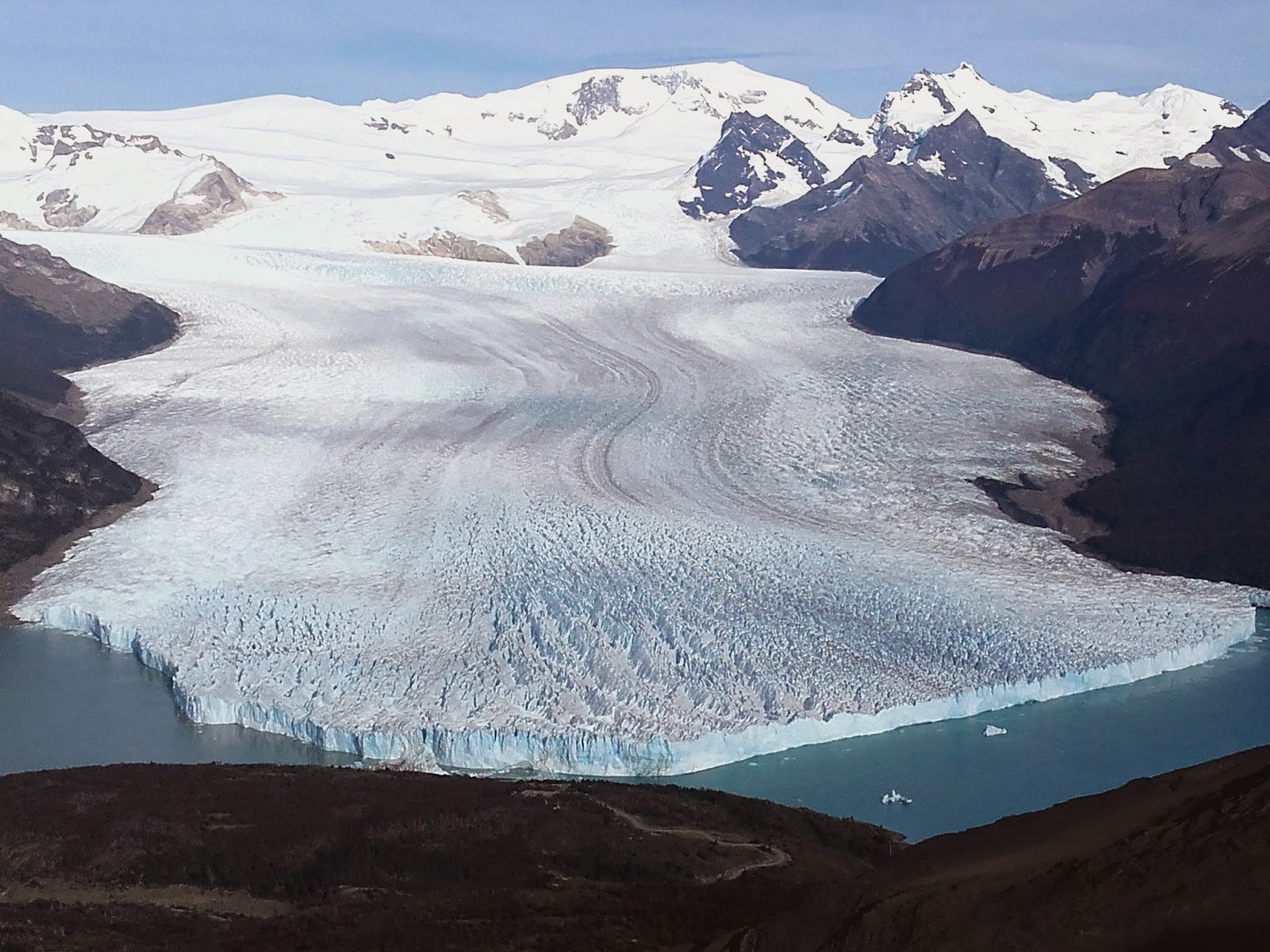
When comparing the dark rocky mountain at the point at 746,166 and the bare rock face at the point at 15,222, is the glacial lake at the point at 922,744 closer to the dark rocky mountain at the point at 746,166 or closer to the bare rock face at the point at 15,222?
the bare rock face at the point at 15,222

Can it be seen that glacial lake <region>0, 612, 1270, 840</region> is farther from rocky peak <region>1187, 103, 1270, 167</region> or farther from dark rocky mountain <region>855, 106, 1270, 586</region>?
rocky peak <region>1187, 103, 1270, 167</region>

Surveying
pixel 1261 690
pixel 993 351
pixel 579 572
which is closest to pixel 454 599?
pixel 579 572

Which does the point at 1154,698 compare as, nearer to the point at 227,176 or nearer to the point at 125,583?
the point at 125,583

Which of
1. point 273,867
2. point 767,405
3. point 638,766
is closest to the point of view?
point 273,867

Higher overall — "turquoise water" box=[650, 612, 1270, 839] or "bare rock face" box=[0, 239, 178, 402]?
"bare rock face" box=[0, 239, 178, 402]

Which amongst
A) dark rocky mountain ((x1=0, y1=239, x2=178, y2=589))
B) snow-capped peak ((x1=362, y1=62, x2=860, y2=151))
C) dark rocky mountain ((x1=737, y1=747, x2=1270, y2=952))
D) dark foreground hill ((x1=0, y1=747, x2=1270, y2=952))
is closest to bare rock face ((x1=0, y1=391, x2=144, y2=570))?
dark rocky mountain ((x1=0, y1=239, x2=178, y2=589))

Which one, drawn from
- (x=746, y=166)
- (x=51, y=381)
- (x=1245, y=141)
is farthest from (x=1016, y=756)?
(x=746, y=166)
